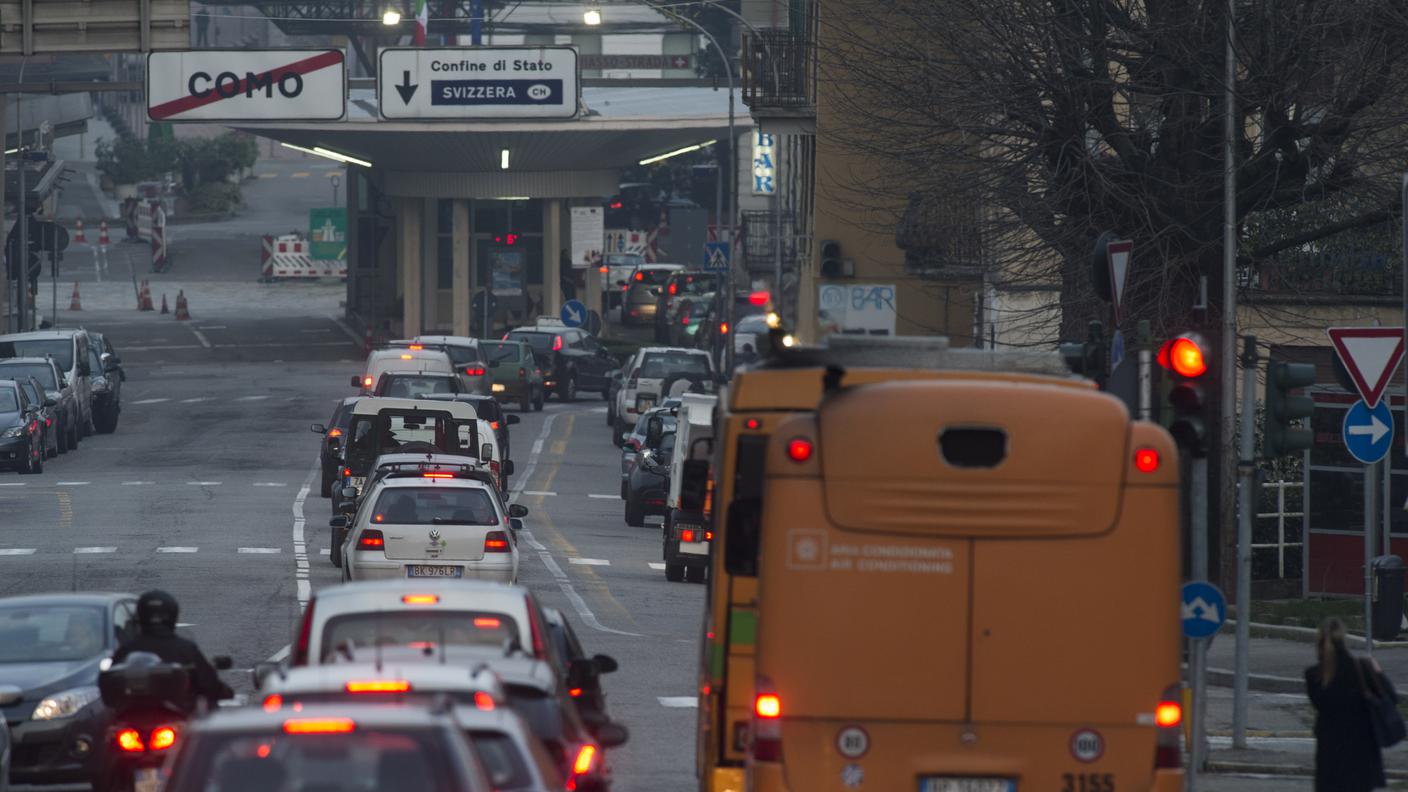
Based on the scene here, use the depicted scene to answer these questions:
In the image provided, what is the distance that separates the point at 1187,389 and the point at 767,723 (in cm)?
488

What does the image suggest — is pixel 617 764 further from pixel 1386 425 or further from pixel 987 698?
pixel 1386 425

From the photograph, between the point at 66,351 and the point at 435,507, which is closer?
the point at 435,507

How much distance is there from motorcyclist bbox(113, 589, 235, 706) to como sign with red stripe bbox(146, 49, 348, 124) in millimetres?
30320

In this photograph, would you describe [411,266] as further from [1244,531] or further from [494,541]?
[1244,531]

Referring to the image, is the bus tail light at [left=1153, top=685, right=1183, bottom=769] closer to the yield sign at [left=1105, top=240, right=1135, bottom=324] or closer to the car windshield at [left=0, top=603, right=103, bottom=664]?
the yield sign at [left=1105, top=240, right=1135, bottom=324]

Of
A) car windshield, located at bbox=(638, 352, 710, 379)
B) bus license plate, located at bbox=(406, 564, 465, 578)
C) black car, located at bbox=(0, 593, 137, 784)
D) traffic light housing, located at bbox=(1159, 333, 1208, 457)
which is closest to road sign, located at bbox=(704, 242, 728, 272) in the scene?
car windshield, located at bbox=(638, 352, 710, 379)

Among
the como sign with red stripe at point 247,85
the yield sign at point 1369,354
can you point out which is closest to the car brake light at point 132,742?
the yield sign at point 1369,354

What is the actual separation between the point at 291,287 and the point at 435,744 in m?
89.7

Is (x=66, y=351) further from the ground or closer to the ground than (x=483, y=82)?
closer to the ground

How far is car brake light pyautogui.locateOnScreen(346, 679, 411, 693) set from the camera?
28.0ft

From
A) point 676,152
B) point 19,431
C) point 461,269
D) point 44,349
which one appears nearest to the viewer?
point 19,431

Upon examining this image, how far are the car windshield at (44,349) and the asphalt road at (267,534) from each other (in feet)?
5.91

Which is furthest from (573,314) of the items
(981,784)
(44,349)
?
(981,784)

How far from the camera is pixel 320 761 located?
7391 millimetres
